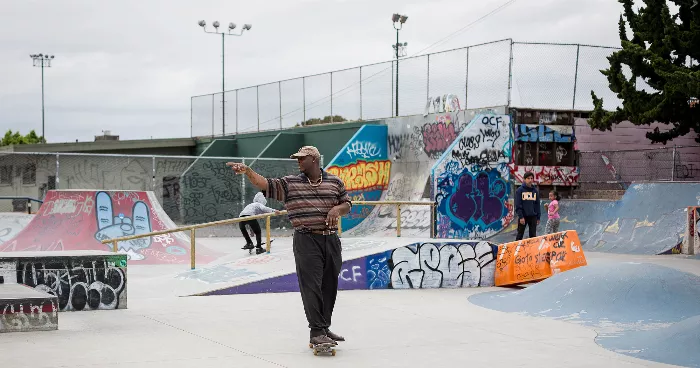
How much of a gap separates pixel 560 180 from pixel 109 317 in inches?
705

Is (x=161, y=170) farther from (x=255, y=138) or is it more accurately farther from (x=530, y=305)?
(x=530, y=305)

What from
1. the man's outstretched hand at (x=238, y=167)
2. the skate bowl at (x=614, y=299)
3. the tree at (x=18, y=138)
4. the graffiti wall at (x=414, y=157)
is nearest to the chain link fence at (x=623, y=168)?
the graffiti wall at (x=414, y=157)

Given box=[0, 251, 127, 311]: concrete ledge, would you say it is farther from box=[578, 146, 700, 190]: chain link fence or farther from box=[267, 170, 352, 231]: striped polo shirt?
box=[578, 146, 700, 190]: chain link fence

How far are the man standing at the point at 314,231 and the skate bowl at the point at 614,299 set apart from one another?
10.2ft

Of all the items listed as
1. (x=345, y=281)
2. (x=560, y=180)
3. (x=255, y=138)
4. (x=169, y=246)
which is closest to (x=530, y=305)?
(x=345, y=281)

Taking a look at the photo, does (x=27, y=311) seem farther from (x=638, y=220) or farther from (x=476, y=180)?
(x=638, y=220)

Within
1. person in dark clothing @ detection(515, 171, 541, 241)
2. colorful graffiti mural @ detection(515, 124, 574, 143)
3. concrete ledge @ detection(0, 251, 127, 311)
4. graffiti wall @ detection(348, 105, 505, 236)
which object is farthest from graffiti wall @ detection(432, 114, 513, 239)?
concrete ledge @ detection(0, 251, 127, 311)

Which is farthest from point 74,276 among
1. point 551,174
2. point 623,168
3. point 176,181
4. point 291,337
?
point 176,181

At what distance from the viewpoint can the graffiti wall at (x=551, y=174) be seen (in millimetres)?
24841

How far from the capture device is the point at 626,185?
25406 millimetres

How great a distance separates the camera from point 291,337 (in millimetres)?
8805

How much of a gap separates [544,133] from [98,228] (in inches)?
500

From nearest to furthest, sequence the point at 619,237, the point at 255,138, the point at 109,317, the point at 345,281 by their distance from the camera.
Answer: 1. the point at 109,317
2. the point at 345,281
3. the point at 619,237
4. the point at 255,138

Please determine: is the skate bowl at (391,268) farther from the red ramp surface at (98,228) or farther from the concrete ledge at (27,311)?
the red ramp surface at (98,228)
